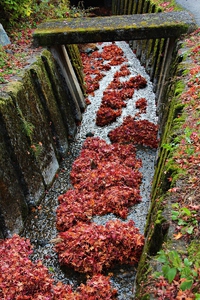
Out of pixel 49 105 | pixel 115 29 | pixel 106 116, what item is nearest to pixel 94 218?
pixel 49 105

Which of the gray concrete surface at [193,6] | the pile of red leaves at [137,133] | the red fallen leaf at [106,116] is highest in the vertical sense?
the gray concrete surface at [193,6]

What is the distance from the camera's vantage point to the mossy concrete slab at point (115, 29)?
10.2m

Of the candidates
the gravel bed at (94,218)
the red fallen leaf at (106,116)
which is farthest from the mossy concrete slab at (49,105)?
the red fallen leaf at (106,116)

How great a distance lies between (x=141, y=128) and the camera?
472 inches

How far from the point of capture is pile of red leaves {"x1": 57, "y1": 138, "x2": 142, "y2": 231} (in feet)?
27.5

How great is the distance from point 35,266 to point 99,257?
1509 millimetres

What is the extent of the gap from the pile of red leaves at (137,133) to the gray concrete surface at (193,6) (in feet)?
15.5

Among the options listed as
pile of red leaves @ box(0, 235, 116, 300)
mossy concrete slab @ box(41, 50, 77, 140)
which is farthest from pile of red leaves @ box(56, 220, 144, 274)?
mossy concrete slab @ box(41, 50, 77, 140)

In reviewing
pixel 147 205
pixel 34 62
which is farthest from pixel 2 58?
pixel 147 205

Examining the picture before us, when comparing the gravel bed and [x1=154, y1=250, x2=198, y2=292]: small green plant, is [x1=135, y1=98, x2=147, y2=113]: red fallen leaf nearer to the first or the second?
the gravel bed

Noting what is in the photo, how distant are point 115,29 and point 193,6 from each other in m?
6.02

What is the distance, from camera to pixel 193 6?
13844 millimetres

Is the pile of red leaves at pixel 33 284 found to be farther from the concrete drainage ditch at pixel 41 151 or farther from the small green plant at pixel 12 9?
the small green plant at pixel 12 9

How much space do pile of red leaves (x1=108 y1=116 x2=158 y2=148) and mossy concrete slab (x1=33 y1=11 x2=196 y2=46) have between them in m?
3.45
